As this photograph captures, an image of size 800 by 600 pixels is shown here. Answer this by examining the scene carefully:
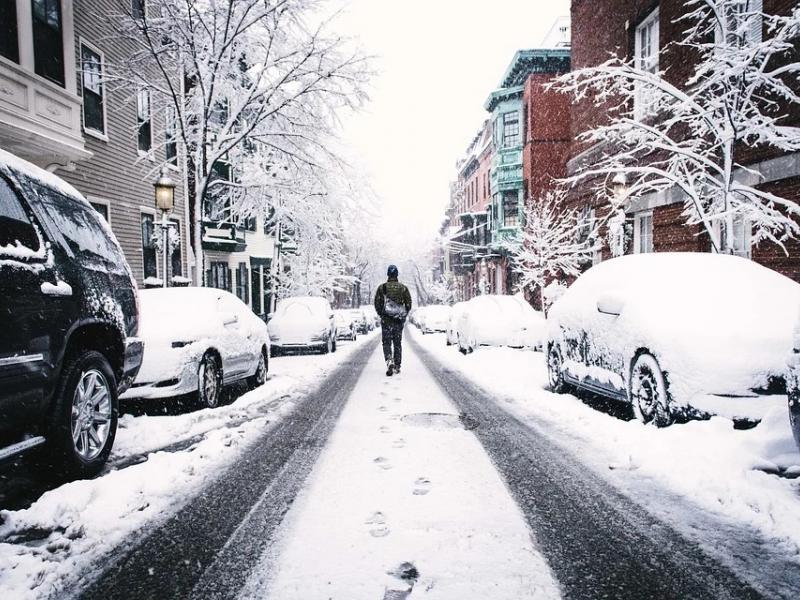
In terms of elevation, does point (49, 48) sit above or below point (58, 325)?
above

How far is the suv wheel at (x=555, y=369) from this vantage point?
7.89 metres

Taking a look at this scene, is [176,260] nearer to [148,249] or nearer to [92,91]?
[148,249]

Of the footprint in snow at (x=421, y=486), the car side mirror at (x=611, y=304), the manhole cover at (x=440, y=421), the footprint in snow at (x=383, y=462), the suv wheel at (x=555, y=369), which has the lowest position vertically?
the manhole cover at (x=440, y=421)

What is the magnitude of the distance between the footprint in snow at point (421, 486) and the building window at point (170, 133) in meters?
13.1

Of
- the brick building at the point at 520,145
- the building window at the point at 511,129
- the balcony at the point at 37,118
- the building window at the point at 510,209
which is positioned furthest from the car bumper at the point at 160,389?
the building window at the point at 511,129

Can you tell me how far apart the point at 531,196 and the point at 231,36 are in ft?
61.0

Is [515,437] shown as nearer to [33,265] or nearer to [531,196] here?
[33,265]

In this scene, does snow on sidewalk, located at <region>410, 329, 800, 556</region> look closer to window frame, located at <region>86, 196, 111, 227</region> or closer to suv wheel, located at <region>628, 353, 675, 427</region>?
suv wheel, located at <region>628, 353, 675, 427</region>

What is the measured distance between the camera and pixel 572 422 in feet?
20.0

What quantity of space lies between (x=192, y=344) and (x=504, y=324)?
27.0ft

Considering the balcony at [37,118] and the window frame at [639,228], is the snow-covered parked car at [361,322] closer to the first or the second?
the window frame at [639,228]

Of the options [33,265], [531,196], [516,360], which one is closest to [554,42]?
[531,196]

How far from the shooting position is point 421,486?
157 inches

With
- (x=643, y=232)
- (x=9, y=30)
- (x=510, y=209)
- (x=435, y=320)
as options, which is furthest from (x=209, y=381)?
Result: (x=510, y=209)
